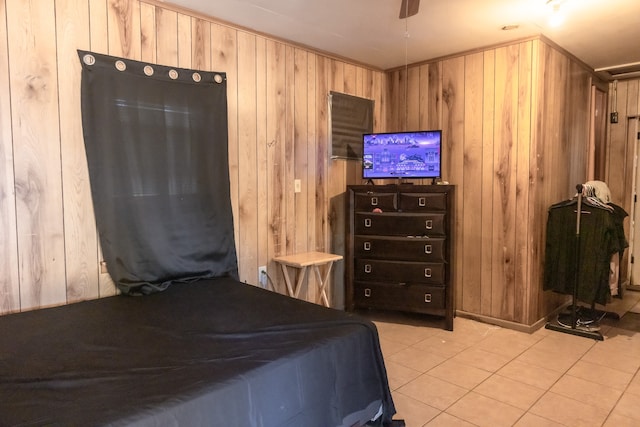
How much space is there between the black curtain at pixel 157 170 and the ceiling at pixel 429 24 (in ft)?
1.91

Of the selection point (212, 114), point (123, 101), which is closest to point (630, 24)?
point (212, 114)

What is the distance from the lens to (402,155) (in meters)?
3.64

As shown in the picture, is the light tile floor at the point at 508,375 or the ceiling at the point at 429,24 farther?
the ceiling at the point at 429,24

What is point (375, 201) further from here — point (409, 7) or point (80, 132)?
point (80, 132)

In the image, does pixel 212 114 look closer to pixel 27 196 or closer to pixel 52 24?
pixel 52 24

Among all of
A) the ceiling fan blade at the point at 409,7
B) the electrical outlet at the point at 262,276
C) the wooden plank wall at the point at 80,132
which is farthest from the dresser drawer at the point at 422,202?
the ceiling fan blade at the point at 409,7

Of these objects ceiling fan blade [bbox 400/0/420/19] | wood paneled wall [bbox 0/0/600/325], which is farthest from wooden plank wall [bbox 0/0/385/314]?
ceiling fan blade [bbox 400/0/420/19]

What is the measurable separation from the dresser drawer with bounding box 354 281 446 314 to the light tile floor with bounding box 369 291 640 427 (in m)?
A: 0.18

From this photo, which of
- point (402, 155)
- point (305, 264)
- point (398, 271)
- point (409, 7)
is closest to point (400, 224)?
point (398, 271)

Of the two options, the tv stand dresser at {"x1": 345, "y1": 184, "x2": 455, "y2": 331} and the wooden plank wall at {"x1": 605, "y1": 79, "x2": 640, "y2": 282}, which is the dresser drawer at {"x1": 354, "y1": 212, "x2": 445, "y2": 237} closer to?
the tv stand dresser at {"x1": 345, "y1": 184, "x2": 455, "y2": 331}

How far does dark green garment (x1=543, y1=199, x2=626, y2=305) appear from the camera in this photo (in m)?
3.38

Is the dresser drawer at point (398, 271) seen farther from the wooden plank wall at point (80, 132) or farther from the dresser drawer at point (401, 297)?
the wooden plank wall at point (80, 132)

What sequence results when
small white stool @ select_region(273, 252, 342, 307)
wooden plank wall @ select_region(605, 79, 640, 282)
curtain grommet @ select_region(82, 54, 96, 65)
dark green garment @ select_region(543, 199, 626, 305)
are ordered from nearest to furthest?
curtain grommet @ select_region(82, 54, 96, 65) < small white stool @ select_region(273, 252, 342, 307) < dark green garment @ select_region(543, 199, 626, 305) < wooden plank wall @ select_region(605, 79, 640, 282)

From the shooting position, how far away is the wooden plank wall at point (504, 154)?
3.45 metres
